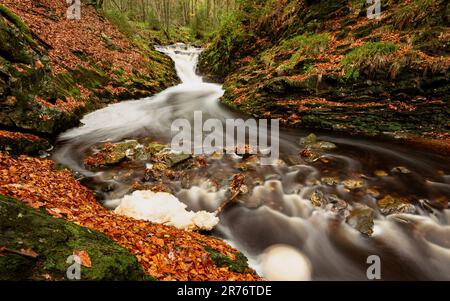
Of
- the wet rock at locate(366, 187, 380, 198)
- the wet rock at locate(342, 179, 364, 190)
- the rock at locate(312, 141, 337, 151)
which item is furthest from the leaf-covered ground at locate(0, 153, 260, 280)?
the rock at locate(312, 141, 337, 151)

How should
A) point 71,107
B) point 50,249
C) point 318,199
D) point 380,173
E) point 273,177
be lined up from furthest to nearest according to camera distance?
1. point 71,107
2. point 273,177
3. point 380,173
4. point 318,199
5. point 50,249

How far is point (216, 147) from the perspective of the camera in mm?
8289

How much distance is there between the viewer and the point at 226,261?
3.62 meters

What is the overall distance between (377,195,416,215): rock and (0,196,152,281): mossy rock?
4723 mm

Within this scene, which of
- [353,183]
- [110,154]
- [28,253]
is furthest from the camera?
[110,154]

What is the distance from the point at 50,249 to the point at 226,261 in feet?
7.13

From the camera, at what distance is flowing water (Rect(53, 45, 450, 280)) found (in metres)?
4.22

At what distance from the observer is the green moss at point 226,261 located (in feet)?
11.6

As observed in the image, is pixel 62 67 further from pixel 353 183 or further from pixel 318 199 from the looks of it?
pixel 353 183

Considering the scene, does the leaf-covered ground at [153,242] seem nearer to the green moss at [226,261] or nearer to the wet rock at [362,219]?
the green moss at [226,261]

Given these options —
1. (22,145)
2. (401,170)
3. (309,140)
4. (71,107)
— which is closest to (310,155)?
(309,140)

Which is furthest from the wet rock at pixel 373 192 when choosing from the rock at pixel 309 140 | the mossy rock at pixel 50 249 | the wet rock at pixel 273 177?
the mossy rock at pixel 50 249

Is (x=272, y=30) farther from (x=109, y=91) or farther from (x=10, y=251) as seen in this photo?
(x=10, y=251)
